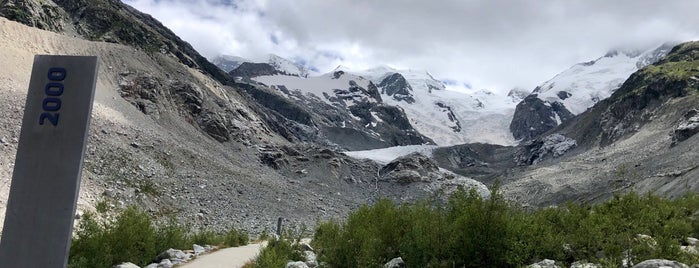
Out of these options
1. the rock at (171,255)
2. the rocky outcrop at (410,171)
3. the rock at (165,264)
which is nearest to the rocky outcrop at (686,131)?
the rocky outcrop at (410,171)

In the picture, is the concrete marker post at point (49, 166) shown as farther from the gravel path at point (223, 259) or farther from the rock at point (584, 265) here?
the rock at point (584, 265)

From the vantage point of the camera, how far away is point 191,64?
10938 cm

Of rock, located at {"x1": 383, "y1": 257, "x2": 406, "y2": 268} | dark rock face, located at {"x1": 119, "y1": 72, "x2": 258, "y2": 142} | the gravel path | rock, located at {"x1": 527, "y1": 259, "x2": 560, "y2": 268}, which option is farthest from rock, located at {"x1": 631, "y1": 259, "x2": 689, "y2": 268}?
dark rock face, located at {"x1": 119, "y1": 72, "x2": 258, "y2": 142}

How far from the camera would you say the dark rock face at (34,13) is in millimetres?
69562

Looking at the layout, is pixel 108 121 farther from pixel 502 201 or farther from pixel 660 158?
pixel 660 158

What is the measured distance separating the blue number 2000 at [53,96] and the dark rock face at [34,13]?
73.6m

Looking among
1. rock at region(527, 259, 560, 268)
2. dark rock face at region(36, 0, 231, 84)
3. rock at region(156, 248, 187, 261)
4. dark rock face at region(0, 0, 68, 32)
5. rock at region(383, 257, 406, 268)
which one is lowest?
rock at region(156, 248, 187, 261)

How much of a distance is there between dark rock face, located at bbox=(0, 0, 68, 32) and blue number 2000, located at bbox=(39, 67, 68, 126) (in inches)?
2899

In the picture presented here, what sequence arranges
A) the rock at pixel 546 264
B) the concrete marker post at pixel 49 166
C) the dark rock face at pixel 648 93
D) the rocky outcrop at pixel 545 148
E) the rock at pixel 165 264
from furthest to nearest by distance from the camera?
the rocky outcrop at pixel 545 148, the dark rock face at pixel 648 93, the rock at pixel 165 264, the rock at pixel 546 264, the concrete marker post at pixel 49 166

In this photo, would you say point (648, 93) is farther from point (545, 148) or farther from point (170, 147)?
point (170, 147)

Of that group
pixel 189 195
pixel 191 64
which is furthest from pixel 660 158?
pixel 191 64

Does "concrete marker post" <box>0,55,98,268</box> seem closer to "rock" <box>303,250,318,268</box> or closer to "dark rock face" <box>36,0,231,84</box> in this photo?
"rock" <box>303,250,318,268</box>

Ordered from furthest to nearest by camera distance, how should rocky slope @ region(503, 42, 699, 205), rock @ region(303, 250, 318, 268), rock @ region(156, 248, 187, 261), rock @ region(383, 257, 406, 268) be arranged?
rocky slope @ region(503, 42, 699, 205) < rock @ region(156, 248, 187, 261) < rock @ region(303, 250, 318, 268) < rock @ region(383, 257, 406, 268)

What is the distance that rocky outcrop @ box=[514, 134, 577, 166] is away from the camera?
463ft
